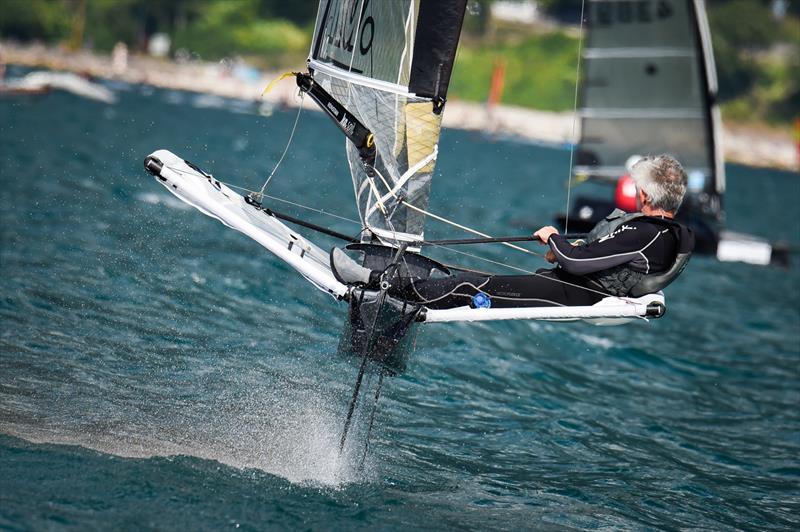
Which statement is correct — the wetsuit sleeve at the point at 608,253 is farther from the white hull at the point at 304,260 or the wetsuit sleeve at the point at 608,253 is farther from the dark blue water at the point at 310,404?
the dark blue water at the point at 310,404

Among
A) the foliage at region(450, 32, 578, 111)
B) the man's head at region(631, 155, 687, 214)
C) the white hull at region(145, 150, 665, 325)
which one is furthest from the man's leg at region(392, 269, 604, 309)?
the foliage at region(450, 32, 578, 111)

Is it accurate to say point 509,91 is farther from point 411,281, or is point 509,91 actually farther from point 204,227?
point 411,281

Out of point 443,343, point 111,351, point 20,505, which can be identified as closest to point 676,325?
point 443,343

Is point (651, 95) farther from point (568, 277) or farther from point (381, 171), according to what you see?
point (568, 277)

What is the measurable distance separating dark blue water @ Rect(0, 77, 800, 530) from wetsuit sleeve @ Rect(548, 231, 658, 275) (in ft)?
3.77

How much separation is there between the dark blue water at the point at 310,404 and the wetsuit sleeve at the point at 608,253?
1148mm

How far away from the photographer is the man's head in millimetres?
5312

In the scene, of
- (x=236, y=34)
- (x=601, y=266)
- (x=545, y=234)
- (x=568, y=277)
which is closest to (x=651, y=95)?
(x=568, y=277)

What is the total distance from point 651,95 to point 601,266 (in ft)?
36.2

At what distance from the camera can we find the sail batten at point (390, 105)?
19.8ft

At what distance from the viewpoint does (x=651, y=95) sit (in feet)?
51.7

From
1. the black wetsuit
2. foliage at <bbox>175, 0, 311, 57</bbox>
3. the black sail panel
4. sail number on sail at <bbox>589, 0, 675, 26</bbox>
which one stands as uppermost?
foliage at <bbox>175, 0, 311, 57</bbox>

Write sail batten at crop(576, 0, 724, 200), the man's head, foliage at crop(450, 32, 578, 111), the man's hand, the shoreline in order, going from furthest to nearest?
foliage at crop(450, 32, 578, 111) → the shoreline → sail batten at crop(576, 0, 724, 200) → the man's hand → the man's head

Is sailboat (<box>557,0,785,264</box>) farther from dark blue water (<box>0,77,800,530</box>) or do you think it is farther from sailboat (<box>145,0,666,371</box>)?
sailboat (<box>145,0,666,371</box>)
